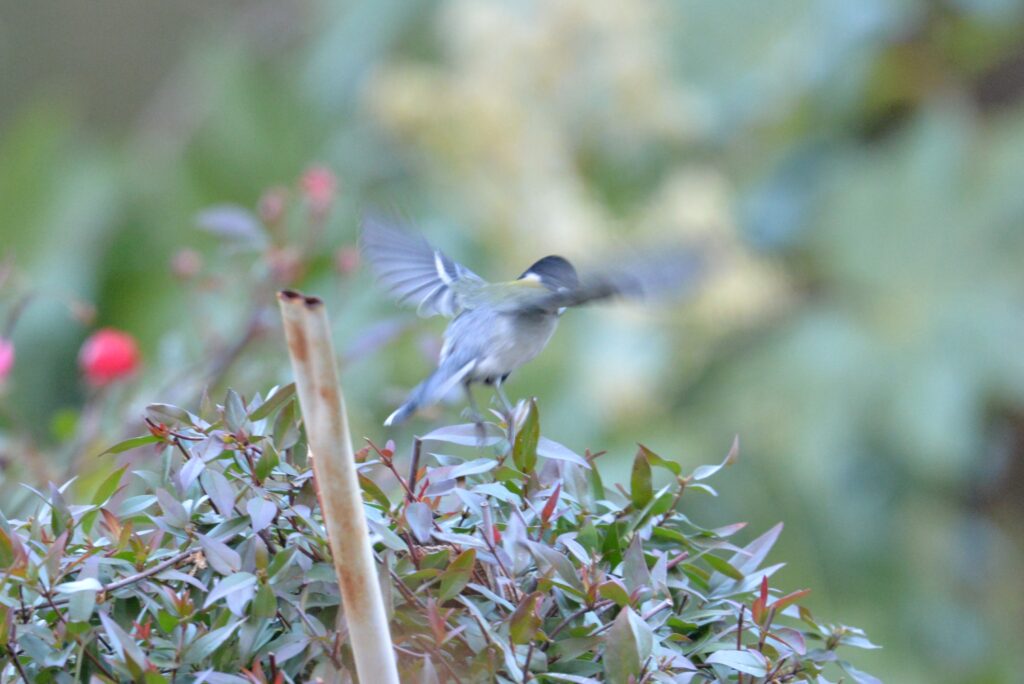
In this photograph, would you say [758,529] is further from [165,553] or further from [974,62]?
[165,553]

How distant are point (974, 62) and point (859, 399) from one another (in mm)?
1036

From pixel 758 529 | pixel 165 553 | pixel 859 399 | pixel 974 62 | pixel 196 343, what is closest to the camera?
pixel 165 553

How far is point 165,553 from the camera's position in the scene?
590 mm

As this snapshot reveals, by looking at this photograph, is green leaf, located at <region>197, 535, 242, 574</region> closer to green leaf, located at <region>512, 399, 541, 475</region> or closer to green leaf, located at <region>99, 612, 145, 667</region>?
green leaf, located at <region>99, 612, 145, 667</region>

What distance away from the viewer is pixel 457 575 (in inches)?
21.6

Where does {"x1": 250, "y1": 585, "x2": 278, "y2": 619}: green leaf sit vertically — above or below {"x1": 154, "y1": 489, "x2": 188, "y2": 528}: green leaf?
below

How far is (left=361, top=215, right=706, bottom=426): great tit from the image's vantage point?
0.73 m

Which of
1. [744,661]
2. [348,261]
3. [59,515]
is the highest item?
[348,261]

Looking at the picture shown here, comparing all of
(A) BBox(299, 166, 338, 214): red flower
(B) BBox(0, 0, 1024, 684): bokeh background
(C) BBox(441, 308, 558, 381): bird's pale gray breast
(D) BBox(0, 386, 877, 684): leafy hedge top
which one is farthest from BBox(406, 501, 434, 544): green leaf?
(B) BBox(0, 0, 1024, 684): bokeh background

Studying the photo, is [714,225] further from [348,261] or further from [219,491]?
[219,491]

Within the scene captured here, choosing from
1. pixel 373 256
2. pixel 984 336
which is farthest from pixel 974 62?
pixel 373 256

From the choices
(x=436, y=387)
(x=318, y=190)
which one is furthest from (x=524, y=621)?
(x=318, y=190)

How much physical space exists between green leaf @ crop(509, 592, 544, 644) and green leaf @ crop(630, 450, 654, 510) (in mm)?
107

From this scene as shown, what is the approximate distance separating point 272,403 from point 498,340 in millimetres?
221
